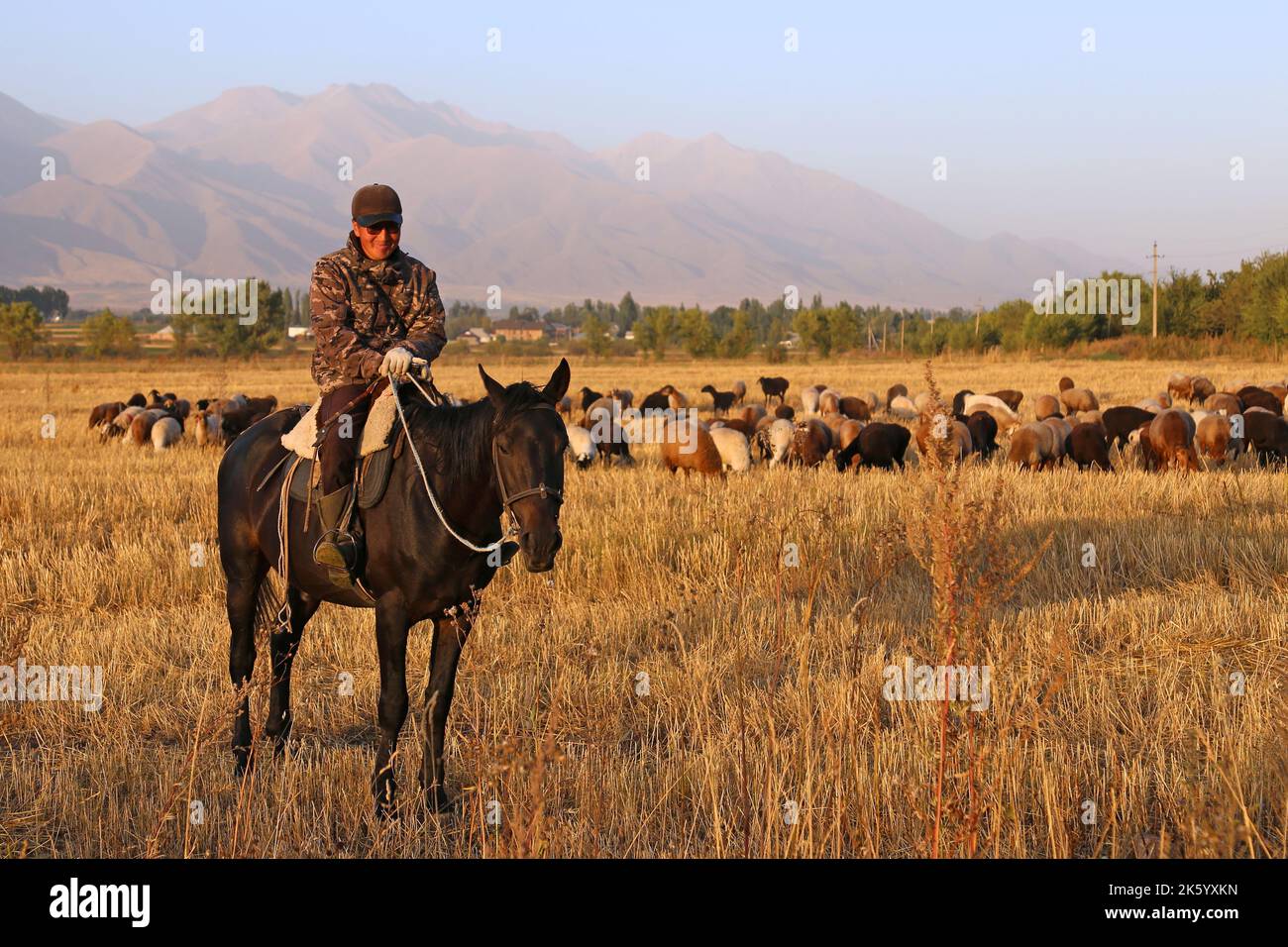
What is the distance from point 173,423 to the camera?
2242 cm

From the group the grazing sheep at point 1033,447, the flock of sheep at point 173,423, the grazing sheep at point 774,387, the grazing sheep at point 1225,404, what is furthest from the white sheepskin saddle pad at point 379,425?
the grazing sheep at point 774,387

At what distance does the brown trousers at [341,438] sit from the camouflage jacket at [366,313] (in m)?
0.11

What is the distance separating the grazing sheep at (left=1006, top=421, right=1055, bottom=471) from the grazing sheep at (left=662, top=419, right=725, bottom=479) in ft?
16.8

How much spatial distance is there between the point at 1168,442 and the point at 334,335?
1628 cm

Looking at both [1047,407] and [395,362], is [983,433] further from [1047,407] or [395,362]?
[395,362]

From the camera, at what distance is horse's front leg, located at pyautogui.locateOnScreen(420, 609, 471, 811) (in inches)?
202

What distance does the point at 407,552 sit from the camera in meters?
5.08

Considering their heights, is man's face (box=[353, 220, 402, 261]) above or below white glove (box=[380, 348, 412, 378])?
above

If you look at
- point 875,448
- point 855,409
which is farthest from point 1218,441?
point 855,409

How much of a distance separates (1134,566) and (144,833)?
8.45 meters

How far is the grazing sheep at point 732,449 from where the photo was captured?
17969mm

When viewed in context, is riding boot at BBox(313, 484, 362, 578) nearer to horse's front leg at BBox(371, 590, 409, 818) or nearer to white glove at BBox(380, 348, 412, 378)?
horse's front leg at BBox(371, 590, 409, 818)

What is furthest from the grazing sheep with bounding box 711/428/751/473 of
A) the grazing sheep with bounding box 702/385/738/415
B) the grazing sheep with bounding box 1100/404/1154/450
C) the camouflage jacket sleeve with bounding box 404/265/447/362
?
the grazing sheep with bounding box 702/385/738/415

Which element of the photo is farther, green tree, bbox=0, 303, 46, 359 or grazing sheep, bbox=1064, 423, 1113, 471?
green tree, bbox=0, 303, 46, 359
